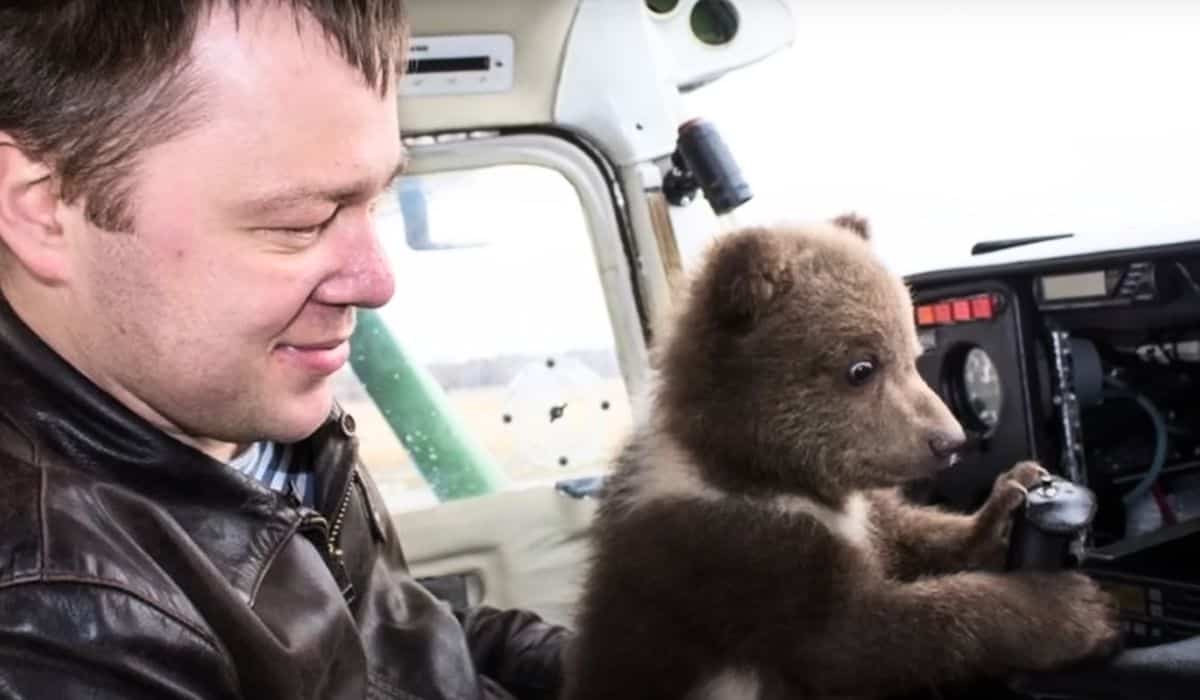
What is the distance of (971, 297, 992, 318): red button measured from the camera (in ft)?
6.26

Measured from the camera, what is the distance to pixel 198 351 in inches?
42.1

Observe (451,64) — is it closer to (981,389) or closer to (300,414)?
(981,389)

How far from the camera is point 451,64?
2463mm

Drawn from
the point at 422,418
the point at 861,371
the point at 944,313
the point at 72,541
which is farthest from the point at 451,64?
the point at 72,541

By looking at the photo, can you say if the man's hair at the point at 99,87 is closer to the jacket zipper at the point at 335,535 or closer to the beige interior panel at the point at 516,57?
the jacket zipper at the point at 335,535

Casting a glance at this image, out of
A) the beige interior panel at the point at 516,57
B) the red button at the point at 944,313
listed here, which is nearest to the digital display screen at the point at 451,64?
the beige interior panel at the point at 516,57

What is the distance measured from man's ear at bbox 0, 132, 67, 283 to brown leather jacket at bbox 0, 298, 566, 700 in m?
0.07

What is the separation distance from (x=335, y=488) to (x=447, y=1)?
4.09 feet

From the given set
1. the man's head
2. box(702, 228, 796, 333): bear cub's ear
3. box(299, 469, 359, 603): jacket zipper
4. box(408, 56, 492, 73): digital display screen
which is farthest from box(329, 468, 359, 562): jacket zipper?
box(408, 56, 492, 73): digital display screen

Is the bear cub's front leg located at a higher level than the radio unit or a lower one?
lower

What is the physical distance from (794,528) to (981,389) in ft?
1.75

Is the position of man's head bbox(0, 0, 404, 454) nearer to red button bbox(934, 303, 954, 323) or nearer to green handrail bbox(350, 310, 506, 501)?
red button bbox(934, 303, 954, 323)

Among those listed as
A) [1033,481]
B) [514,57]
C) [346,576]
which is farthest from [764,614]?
[514,57]

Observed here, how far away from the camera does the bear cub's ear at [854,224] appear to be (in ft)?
6.01
